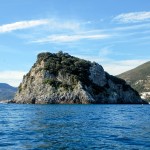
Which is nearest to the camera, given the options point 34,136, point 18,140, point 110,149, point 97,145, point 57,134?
point 110,149

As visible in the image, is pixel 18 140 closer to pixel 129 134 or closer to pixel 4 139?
pixel 4 139

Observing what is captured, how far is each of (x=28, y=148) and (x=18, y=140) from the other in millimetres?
5207

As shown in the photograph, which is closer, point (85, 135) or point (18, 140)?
point (18, 140)

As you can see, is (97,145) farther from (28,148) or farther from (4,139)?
(4,139)

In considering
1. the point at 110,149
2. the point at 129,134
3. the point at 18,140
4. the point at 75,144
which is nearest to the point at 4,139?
the point at 18,140

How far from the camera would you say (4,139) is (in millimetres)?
37344

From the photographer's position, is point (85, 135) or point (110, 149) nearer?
point (110, 149)

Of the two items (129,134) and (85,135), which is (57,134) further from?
(129,134)

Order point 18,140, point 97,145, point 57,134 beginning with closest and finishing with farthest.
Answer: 1. point 97,145
2. point 18,140
3. point 57,134

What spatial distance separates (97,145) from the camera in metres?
33.7

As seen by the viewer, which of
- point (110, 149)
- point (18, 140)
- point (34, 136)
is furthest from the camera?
point (34, 136)

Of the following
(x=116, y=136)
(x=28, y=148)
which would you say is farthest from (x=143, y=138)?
(x=28, y=148)

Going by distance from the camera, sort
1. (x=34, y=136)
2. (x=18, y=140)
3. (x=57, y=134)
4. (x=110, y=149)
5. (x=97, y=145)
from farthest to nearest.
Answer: (x=57, y=134) → (x=34, y=136) → (x=18, y=140) → (x=97, y=145) → (x=110, y=149)

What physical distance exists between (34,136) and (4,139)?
3.84m
